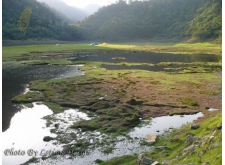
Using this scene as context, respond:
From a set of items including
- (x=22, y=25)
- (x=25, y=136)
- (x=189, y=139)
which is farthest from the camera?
(x=22, y=25)

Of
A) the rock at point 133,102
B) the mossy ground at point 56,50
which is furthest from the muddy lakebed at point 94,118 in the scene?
the mossy ground at point 56,50

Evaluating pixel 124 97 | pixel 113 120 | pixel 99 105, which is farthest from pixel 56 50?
pixel 113 120

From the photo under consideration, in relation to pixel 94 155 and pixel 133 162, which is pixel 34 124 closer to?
pixel 94 155

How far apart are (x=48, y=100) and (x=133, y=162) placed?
20.6 metres

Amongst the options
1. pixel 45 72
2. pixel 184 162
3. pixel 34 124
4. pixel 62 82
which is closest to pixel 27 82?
pixel 62 82

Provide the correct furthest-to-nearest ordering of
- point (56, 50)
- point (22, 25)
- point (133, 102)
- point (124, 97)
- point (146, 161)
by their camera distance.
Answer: point (22, 25)
point (56, 50)
point (124, 97)
point (133, 102)
point (146, 161)

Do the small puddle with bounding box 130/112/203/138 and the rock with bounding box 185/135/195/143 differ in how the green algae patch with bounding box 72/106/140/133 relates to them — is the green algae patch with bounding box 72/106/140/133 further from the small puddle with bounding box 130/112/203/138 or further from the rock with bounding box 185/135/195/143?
the rock with bounding box 185/135/195/143

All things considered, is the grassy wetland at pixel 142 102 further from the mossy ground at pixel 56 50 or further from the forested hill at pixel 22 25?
the forested hill at pixel 22 25

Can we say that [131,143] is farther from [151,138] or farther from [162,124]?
[162,124]

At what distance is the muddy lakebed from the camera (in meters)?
20.6

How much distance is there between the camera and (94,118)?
2809 centimetres

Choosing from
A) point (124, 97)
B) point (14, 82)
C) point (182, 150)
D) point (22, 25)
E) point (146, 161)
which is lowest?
point (146, 161)

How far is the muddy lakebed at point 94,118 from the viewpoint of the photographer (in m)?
20.6

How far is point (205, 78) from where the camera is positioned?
53.3 metres
